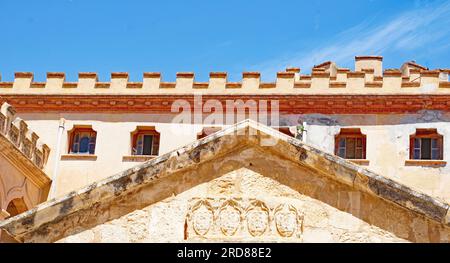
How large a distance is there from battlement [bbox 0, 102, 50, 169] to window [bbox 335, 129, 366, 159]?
9846 millimetres

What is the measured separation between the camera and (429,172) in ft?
91.3

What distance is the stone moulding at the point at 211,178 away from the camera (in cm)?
941

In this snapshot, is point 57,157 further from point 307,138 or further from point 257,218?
point 257,218

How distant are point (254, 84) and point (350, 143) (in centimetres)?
393

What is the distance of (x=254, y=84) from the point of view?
30.2m

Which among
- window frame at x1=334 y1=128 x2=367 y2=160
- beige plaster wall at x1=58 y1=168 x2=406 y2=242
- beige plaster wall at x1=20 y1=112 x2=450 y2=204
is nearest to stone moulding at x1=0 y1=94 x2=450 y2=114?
beige plaster wall at x1=20 y1=112 x2=450 y2=204

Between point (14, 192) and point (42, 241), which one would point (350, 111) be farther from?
point (42, 241)

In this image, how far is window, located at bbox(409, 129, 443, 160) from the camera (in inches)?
1115

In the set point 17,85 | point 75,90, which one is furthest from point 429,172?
point 17,85

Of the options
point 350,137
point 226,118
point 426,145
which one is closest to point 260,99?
point 226,118

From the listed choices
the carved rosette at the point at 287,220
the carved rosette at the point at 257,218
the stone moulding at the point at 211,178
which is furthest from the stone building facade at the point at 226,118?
the carved rosette at the point at 287,220

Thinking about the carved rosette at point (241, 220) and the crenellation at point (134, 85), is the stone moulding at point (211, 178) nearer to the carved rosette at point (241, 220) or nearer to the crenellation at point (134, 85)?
the carved rosette at point (241, 220)

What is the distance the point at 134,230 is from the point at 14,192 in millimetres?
16910

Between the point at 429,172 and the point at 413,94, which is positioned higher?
the point at 413,94
